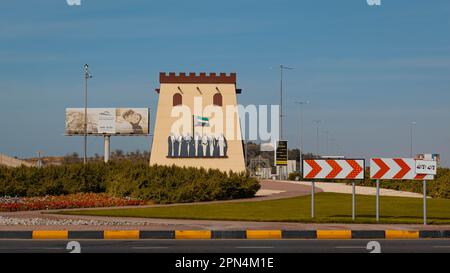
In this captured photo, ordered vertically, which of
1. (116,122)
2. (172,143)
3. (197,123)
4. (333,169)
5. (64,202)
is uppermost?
(116,122)

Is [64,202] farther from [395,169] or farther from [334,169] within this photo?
[395,169]

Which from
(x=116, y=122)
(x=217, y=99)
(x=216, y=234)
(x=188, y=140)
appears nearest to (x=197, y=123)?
(x=188, y=140)

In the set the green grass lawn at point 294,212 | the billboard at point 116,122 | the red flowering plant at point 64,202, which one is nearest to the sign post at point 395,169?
the green grass lawn at point 294,212

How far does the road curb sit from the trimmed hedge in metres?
13.9

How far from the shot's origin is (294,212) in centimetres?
2516

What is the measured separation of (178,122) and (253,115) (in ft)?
24.2

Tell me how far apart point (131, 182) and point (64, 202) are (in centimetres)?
495

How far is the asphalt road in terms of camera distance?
48.9 feet

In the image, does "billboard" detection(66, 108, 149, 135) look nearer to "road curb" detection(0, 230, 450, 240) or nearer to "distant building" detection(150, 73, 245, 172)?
"distant building" detection(150, 73, 245, 172)

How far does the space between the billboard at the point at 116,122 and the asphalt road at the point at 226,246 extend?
67.8 meters
